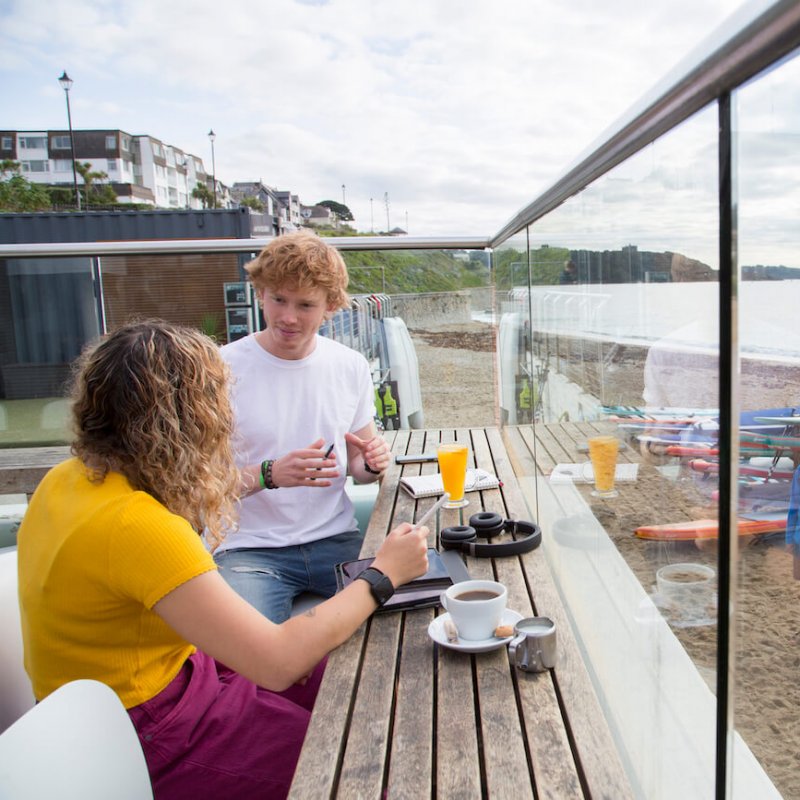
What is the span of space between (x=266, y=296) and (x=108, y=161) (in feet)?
272

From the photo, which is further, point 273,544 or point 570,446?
point 273,544

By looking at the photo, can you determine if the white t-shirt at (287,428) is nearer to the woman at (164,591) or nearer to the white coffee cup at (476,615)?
the woman at (164,591)

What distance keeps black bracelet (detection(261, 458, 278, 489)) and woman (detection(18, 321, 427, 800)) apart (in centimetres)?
56

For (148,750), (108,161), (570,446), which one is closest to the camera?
(148,750)

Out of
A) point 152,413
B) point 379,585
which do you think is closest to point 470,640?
point 379,585

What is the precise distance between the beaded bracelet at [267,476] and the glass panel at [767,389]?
4.16ft

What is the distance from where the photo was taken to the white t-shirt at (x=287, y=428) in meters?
2.06

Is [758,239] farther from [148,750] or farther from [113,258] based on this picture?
[113,258]

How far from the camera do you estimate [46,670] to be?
1.21 meters

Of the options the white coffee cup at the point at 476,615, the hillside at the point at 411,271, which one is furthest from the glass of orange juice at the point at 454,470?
the hillside at the point at 411,271

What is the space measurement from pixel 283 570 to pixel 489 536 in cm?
60

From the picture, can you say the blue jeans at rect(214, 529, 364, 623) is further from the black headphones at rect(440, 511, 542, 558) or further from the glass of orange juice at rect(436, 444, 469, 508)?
the black headphones at rect(440, 511, 542, 558)

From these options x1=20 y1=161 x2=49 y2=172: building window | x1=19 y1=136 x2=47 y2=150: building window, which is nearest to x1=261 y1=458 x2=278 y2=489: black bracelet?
x1=20 y1=161 x2=49 y2=172: building window

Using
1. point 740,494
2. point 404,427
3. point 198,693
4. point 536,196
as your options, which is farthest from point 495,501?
point 404,427
